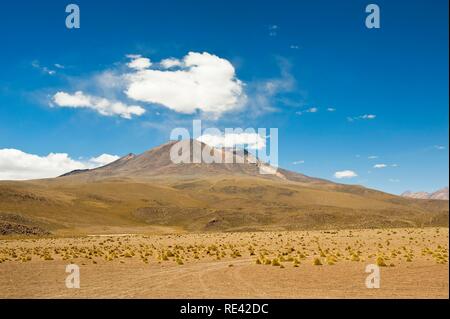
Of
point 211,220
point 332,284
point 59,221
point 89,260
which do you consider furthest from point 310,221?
point 332,284

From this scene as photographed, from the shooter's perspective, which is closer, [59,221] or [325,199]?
[59,221]

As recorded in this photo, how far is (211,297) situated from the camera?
649 inches

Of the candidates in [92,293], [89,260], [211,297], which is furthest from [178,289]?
[89,260]

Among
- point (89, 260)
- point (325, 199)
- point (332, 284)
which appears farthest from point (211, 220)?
point (325, 199)

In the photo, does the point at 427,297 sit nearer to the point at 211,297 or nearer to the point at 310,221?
the point at 211,297

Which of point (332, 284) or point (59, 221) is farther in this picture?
point (59, 221)

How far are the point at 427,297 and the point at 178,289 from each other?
31.9 feet
